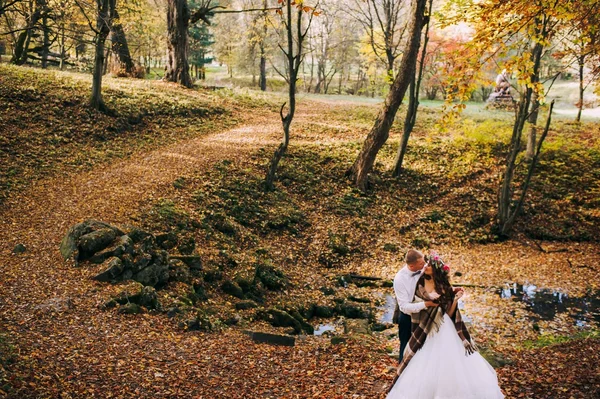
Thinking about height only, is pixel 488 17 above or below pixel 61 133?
above

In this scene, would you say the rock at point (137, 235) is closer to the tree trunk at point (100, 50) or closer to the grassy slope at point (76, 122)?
the grassy slope at point (76, 122)

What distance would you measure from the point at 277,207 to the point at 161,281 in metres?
6.50

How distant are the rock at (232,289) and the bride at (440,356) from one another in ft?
18.4

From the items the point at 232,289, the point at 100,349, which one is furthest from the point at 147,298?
the point at 232,289

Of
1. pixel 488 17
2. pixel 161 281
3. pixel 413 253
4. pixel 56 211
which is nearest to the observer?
pixel 413 253

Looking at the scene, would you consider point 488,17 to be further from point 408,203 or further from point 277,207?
point 408,203

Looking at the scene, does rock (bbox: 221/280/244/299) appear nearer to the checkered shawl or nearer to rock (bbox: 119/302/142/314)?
rock (bbox: 119/302/142/314)

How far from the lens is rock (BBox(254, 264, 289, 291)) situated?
1132 centimetres

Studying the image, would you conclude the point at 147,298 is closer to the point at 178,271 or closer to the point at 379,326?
the point at 178,271

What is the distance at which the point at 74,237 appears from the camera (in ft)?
30.4

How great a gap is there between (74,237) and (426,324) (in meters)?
7.16

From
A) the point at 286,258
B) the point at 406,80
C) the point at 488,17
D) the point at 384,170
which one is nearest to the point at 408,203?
the point at 384,170

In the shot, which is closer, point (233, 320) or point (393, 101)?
point (233, 320)

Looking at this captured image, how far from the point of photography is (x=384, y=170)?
19.5 metres
